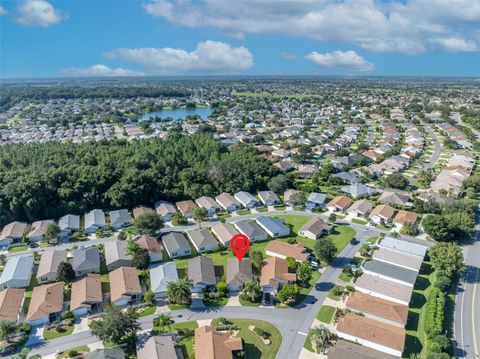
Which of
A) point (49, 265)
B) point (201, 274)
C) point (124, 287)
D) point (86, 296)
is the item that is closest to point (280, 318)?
point (201, 274)

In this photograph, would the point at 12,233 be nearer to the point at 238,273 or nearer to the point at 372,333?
the point at 238,273

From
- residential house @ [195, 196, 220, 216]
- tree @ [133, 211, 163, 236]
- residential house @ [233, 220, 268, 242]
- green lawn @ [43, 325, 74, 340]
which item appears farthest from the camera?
residential house @ [195, 196, 220, 216]

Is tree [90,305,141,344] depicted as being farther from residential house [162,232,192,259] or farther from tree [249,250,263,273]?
tree [249,250,263,273]

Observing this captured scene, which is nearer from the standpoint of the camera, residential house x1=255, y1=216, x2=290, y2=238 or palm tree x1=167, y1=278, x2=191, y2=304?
palm tree x1=167, y1=278, x2=191, y2=304

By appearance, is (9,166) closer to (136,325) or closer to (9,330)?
(9,330)

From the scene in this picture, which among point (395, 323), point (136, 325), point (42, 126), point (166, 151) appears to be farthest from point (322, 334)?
point (42, 126)

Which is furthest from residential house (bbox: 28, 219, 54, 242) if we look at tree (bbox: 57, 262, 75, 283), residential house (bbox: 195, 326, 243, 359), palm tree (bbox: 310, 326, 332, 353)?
palm tree (bbox: 310, 326, 332, 353)

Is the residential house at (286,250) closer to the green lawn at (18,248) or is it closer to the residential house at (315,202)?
the residential house at (315,202)
